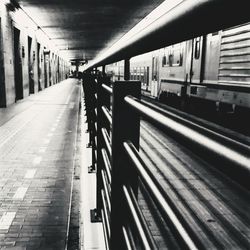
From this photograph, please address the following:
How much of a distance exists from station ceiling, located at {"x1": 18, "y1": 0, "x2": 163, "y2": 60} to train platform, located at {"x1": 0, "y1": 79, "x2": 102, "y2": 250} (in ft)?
30.4

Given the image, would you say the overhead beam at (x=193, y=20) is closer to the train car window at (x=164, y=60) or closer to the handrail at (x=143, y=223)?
the handrail at (x=143, y=223)

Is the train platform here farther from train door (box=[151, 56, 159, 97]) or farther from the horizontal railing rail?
train door (box=[151, 56, 159, 97])

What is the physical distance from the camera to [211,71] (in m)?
9.93

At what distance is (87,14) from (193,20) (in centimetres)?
1833

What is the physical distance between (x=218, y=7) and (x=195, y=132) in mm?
217

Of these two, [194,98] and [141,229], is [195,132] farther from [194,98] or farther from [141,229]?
[194,98]

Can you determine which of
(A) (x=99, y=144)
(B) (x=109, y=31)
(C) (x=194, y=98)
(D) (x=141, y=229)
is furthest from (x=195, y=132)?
(B) (x=109, y=31)

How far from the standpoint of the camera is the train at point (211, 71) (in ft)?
26.3

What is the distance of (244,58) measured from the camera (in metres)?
7.97

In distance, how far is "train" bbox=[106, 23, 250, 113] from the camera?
8008mm

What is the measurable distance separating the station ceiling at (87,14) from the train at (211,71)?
294 centimetres

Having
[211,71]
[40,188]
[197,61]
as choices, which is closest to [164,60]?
[197,61]

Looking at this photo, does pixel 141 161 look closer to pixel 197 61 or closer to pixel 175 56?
pixel 197 61

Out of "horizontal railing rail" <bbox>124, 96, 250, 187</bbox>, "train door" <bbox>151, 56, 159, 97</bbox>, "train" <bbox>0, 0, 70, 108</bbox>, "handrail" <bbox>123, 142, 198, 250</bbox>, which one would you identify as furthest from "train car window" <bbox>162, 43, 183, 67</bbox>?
"horizontal railing rail" <bbox>124, 96, 250, 187</bbox>
